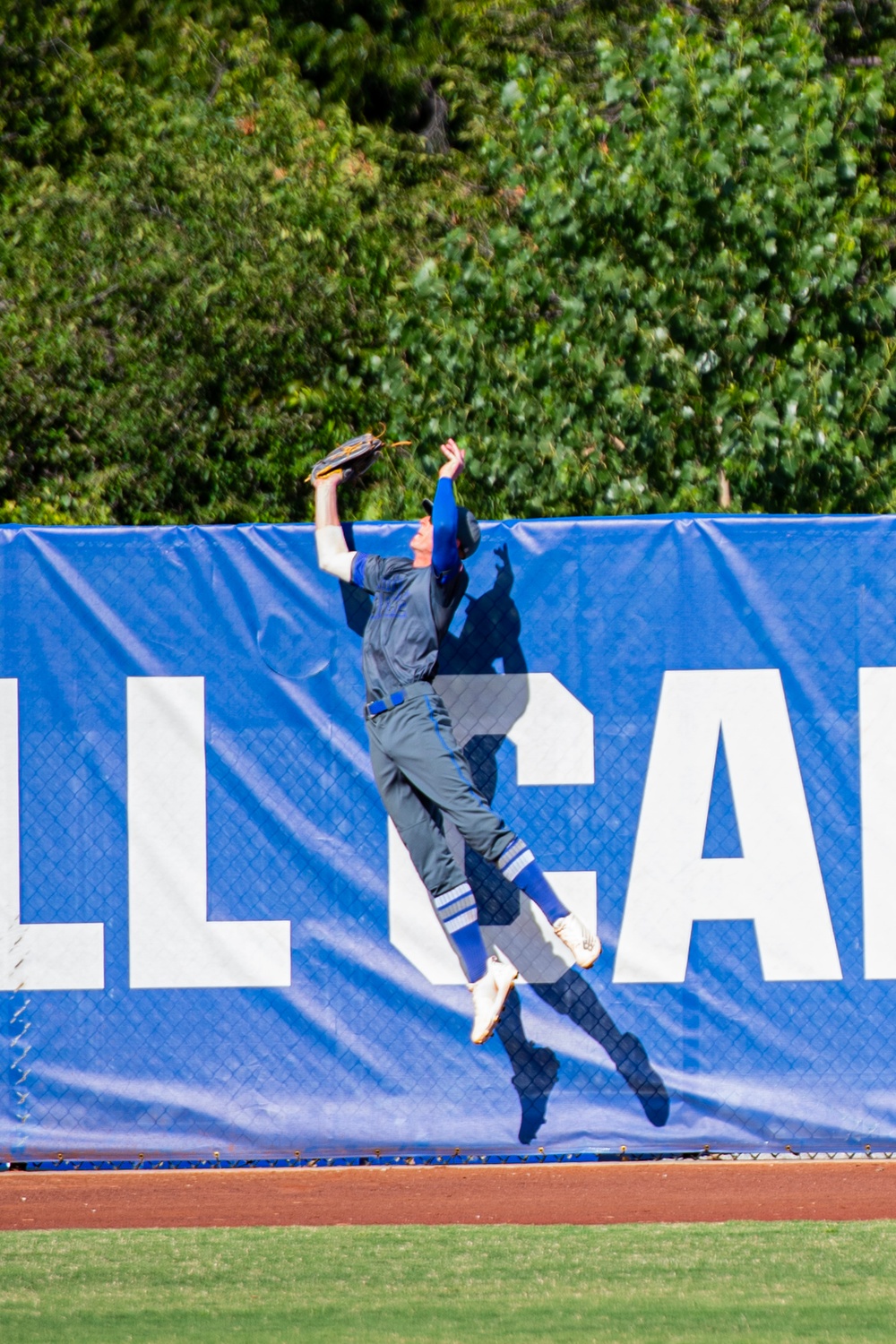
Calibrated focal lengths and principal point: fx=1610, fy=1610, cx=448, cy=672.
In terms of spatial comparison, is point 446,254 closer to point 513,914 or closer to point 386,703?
point 386,703

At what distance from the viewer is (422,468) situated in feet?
26.7

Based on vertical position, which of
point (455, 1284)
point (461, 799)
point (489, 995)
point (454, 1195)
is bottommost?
point (454, 1195)

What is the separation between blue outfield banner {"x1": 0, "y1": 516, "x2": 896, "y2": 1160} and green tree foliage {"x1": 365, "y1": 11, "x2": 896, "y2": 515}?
1814mm

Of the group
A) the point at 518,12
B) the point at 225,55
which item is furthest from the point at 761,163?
the point at 225,55

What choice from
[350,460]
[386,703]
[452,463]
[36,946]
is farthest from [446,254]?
[36,946]

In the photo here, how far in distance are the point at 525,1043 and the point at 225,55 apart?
13.1 meters

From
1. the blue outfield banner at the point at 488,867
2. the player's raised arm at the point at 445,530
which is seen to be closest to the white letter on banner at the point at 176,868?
the blue outfield banner at the point at 488,867

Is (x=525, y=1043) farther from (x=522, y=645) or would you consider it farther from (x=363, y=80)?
(x=363, y=80)

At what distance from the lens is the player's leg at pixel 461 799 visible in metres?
5.27

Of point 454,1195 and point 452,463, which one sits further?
point 452,463

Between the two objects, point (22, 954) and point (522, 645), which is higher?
point (522, 645)

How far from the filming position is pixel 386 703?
5.49 m

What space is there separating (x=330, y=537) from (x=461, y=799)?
1.03m

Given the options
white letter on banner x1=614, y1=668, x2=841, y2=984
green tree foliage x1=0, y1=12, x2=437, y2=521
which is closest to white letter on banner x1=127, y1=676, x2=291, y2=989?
white letter on banner x1=614, y1=668, x2=841, y2=984
